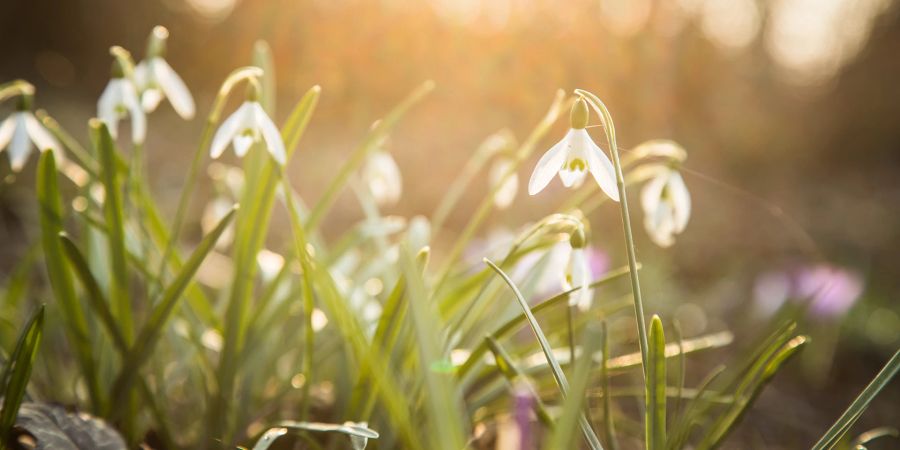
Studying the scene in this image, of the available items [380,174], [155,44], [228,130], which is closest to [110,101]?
[155,44]

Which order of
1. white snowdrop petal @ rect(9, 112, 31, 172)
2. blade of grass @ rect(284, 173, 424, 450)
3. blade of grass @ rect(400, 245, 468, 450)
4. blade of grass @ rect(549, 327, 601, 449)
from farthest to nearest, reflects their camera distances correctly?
white snowdrop petal @ rect(9, 112, 31, 172) < blade of grass @ rect(284, 173, 424, 450) < blade of grass @ rect(400, 245, 468, 450) < blade of grass @ rect(549, 327, 601, 449)

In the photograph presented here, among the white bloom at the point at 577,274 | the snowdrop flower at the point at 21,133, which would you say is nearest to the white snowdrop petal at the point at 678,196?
the white bloom at the point at 577,274

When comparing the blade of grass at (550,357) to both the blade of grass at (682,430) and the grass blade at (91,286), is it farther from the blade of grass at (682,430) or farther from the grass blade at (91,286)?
the grass blade at (91,286)

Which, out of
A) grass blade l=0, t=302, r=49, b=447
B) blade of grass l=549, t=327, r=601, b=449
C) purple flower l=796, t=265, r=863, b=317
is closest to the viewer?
blade of grass l=549, t=327, r=601, b=449

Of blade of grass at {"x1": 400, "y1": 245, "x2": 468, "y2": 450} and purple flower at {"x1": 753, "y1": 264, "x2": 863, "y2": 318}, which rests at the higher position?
purple flower at {"x1": 753, "y1": 264, "x2": 863, "y2": 318}

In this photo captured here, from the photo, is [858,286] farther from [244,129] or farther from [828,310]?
[244,129]

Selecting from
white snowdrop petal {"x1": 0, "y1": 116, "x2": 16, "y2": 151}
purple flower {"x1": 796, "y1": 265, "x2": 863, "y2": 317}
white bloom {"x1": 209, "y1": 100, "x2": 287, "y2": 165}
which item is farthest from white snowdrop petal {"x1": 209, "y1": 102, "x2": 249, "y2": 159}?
purple flower {"x1": 796, "y1": 265, "x2": 863, "y2": 317}

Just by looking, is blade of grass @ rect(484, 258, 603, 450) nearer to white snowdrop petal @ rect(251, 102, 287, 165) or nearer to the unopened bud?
the unopened bud
